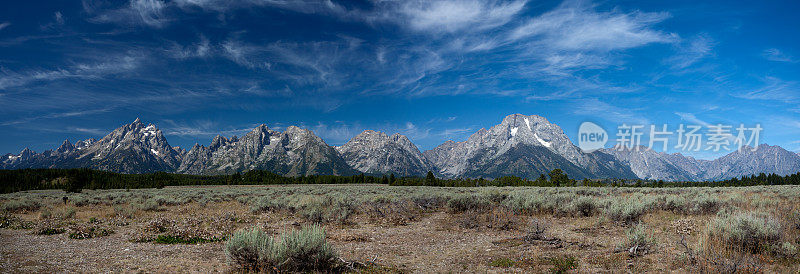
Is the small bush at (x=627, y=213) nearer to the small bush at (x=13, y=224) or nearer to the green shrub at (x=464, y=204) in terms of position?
the green shrub at (x=464, y=204)

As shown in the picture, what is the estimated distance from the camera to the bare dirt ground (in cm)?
867

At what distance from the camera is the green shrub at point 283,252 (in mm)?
7934

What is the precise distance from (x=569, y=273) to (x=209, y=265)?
9672 millimetres

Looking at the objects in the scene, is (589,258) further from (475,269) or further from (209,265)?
(209,265)

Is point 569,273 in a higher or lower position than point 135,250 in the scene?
higher

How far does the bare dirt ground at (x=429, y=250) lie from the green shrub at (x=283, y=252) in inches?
34.4

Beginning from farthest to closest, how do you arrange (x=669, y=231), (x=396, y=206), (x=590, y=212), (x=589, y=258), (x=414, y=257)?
(x=396, y=206) < (x=590, y=212) < (x=669, y=231) < (x=414, y=257) < (x=589, y=258)

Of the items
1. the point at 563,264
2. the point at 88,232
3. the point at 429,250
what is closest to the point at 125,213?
the point at 88,232

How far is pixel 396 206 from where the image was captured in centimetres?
2181

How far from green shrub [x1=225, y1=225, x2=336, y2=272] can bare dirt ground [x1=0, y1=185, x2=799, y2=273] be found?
2.86 feet

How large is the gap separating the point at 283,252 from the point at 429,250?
5490 mm

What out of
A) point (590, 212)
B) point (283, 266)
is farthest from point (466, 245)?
point (590, 212)

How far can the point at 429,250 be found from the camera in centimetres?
1159

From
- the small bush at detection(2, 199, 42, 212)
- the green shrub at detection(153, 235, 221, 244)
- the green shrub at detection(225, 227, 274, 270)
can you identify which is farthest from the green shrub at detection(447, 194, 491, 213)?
the small bush at detection(2, 199, 42, 212)
